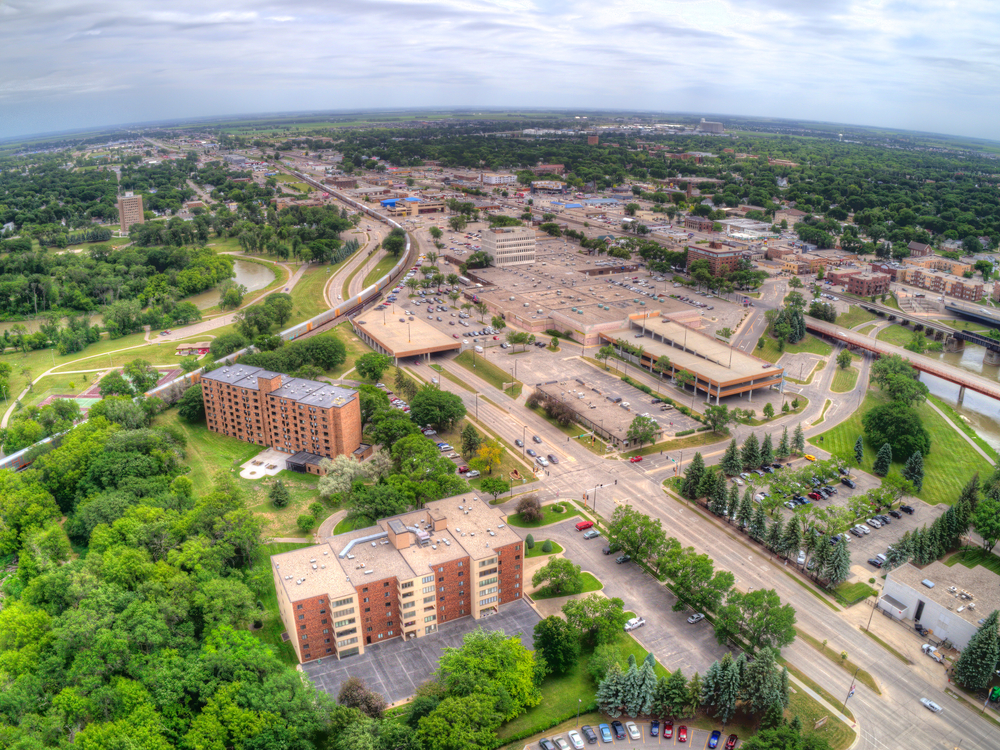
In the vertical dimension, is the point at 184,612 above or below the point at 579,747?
above

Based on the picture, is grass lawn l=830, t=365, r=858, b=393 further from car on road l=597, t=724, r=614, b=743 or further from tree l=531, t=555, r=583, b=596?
car on road l=597, t=724, r=614, b=743

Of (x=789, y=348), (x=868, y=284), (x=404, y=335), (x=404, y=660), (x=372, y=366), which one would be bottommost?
(x=404, y=660)

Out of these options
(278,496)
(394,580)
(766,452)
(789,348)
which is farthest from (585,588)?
(789,348)

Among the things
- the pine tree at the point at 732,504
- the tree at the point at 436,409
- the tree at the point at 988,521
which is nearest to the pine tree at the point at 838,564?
the pine tree at the point at 732,504

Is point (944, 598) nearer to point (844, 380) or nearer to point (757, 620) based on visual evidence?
point (757, 620)

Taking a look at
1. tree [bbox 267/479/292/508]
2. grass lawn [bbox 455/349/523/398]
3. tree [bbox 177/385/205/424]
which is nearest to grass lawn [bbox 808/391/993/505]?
grass lawn [bbox 455/349/523/398]

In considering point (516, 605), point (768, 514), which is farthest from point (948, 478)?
point (516, 605)

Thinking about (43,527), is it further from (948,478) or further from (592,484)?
(948,478)
